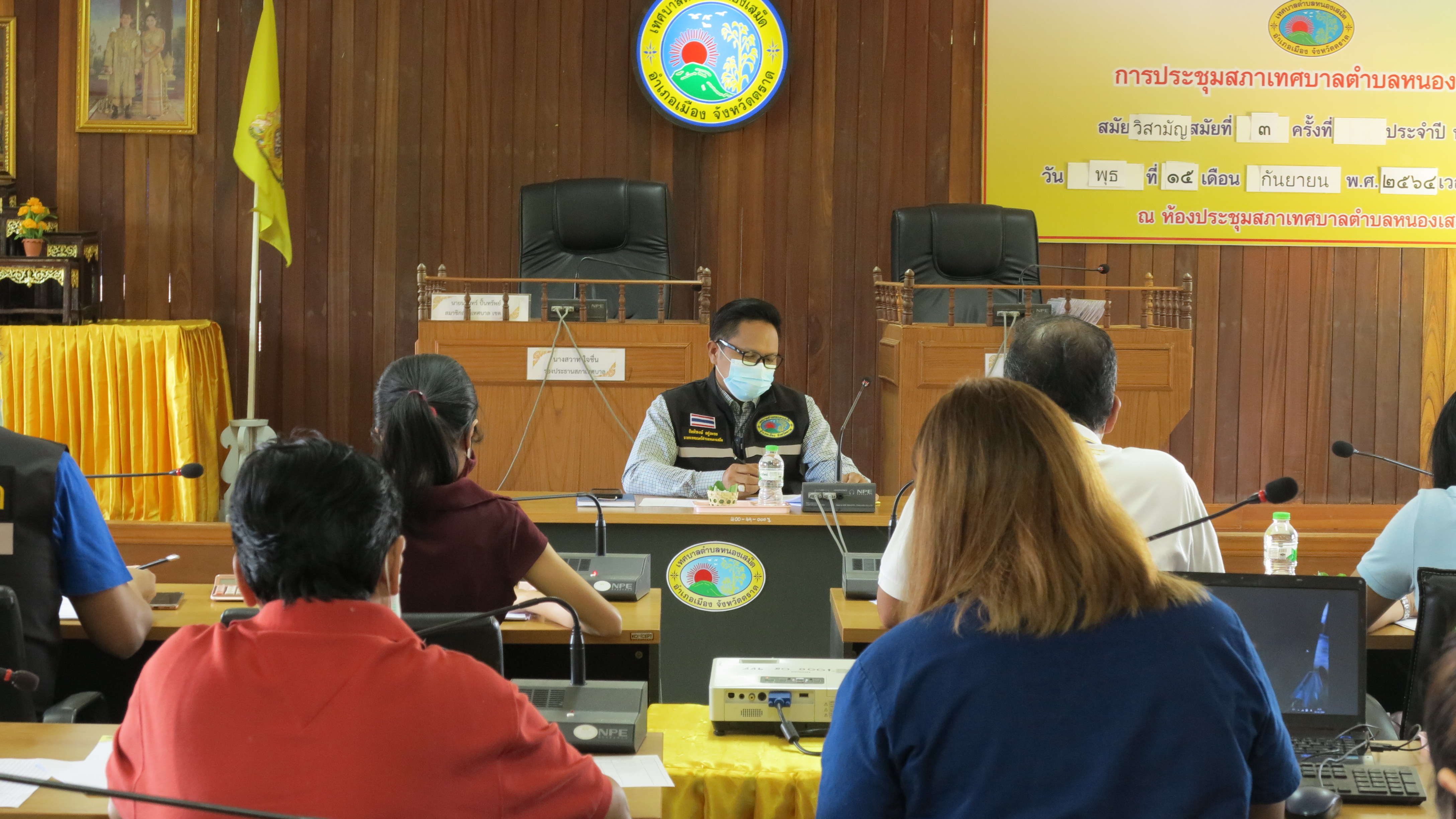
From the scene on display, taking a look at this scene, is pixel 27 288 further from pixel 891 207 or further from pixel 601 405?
pixel 891 207

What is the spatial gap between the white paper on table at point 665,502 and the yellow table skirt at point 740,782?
164 cm

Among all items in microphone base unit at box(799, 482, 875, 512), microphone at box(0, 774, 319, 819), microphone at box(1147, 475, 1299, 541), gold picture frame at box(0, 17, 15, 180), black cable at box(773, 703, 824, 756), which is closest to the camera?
microphone at box(0, 774, 319, 819)

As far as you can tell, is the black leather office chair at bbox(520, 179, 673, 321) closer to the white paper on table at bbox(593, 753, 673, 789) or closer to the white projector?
the white projector

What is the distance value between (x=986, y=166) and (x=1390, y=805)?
4.33 metres

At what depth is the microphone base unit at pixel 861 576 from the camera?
8.68 ft

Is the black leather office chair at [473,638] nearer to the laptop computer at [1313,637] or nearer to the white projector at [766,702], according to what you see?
the white projector at [766,702]

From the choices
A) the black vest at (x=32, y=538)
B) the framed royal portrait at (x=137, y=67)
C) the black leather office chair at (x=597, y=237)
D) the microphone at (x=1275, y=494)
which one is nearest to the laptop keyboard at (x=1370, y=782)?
the microphone at (x=1275, y=494)

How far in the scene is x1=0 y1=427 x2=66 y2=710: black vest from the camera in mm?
2117

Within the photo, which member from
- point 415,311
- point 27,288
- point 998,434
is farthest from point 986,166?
point 998,434

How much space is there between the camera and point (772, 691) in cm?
189

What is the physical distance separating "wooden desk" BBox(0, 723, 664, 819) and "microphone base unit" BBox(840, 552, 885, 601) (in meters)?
0.91

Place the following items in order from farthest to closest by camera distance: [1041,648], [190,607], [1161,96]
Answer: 1. [1161,96]
2. [190,607]
3. [1041,648]

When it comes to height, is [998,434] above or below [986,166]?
below

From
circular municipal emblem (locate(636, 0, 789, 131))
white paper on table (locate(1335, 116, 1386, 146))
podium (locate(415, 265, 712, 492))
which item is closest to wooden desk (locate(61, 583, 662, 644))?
podium (locate(415, 265, 712, 492))
